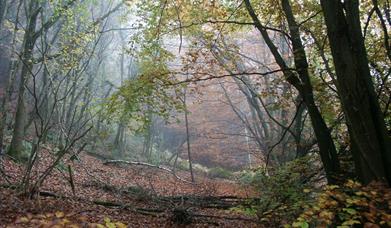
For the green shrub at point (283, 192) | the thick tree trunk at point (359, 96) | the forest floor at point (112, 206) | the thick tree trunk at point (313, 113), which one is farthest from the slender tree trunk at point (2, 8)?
the thick tree trunk at point (359, 96)

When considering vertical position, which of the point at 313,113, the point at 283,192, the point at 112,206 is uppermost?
the point at 313,113

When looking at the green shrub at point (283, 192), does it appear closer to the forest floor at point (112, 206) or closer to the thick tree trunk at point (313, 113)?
the thick tree trunk at point (313, 113)

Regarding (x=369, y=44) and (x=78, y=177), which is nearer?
(x=369, y=44)

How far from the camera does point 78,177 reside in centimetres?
1409

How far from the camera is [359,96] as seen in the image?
5.60m

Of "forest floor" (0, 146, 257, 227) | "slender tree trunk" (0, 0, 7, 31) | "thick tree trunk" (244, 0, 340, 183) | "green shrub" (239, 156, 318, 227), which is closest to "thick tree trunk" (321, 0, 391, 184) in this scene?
"thick tree trunk" (244, 0, 340, 183)

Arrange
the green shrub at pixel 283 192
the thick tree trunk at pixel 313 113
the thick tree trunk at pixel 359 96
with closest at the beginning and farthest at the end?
the thick tree trunk at pixel 359 96
the thick tree trunk at pixel 313 113
the green shrub at pixel 283 192

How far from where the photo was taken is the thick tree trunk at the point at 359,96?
18.2ft

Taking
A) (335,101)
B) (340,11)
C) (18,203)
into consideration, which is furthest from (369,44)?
(18,203)

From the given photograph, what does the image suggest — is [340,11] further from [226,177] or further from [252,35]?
[226,177]

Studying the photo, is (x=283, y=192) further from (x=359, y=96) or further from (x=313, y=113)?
(x=359, y=96)

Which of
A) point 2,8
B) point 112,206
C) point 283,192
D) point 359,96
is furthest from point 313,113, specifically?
point 2,8

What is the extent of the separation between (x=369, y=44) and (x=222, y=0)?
4.05 m

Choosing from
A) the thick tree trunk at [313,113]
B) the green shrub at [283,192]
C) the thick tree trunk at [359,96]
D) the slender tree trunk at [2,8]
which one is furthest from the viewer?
the slender tree trunk at [2,8]
